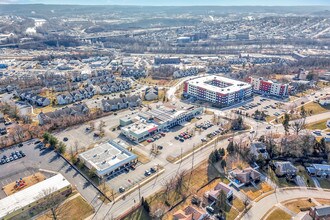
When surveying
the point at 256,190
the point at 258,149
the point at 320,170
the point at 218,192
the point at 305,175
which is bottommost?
the point at 305,175

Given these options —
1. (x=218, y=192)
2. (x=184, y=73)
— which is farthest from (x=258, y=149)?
(x=184, y=73)

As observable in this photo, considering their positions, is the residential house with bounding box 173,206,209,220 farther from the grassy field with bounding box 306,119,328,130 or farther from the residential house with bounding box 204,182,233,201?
the grassy field with bounding box 306,119,328,130

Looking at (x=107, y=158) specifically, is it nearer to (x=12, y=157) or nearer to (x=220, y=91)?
(x=12, y=157)

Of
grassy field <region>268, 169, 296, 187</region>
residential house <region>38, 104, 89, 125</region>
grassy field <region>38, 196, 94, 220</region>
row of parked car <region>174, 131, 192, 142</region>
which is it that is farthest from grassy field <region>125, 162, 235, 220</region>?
residential house <region>38, 104, 89, 125</region>

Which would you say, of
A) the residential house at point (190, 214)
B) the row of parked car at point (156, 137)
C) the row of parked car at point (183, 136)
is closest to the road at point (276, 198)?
the residential house at point (190, 214)

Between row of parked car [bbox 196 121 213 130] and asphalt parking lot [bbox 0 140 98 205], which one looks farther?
row of parked car [bbox 196 121 213 130]

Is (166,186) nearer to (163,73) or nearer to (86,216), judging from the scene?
(86,216)

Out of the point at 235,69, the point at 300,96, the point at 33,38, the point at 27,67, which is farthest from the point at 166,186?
the point at 33,38
